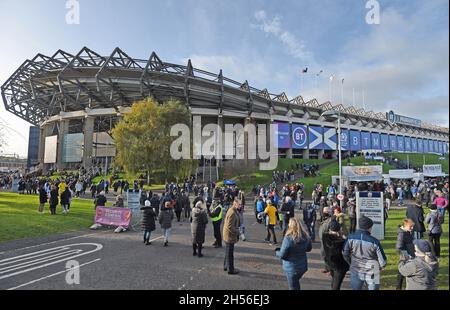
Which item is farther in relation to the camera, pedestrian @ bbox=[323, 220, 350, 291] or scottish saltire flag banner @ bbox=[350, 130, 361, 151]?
scottish saltire flag banner @ bbox=[350, 130, 361, 151]

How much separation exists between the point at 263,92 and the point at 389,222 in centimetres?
4567

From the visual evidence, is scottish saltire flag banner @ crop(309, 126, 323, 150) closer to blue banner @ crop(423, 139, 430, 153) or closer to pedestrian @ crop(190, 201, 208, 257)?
blue banner @ crop(423, 139, 430, 153)

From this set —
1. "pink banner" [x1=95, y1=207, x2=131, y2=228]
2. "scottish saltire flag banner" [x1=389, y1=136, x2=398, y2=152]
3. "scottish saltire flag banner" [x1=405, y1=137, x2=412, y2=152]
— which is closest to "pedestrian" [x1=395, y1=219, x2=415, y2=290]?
"pink banner" [x1=95, y1=207, x2=131, y2=228]

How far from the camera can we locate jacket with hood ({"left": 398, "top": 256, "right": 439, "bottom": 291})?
354 cm

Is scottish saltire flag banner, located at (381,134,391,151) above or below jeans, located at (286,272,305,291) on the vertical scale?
above

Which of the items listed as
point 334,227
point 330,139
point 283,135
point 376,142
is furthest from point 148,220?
point 376,142

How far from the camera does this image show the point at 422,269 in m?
3.57

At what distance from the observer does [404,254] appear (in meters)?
4.88

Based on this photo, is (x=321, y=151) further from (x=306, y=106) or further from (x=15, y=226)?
(x=15, y=226)

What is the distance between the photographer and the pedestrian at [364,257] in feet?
13.1

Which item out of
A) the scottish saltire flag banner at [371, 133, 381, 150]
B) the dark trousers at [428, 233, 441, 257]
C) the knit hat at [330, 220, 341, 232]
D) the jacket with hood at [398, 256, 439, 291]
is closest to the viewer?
the jacket with hood at [398, 256, 439, 291]

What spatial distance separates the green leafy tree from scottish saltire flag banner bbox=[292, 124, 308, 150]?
28.6 metres

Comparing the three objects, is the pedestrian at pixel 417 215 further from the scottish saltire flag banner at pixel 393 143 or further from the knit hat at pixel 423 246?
the scottish saltire flag banner at pixel 393 143
